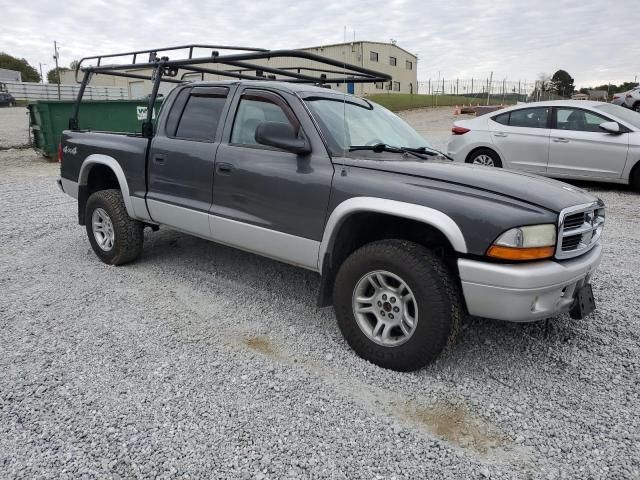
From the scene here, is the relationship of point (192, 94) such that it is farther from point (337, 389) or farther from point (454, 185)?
point (337, 389)

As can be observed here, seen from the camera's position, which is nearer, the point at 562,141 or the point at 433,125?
the point at 562,141

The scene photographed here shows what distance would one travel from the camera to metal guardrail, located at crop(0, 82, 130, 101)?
35.3m

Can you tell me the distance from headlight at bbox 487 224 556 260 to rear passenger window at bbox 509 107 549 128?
665cm

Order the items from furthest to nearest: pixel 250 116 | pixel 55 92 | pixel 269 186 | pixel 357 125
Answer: pixel 55 92 < pixel 250 116 < pixel 357 125 < pixel 269 186

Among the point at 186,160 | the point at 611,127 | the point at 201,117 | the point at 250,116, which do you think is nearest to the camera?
the point at 250,116

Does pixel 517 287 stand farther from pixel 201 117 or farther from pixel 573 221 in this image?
pixel 201 117

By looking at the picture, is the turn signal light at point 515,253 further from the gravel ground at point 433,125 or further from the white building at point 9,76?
the white building at point 9,76

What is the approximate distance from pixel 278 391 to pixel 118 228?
2.80m

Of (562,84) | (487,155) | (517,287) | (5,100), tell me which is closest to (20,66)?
(5,100)

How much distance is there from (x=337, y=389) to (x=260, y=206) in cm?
146

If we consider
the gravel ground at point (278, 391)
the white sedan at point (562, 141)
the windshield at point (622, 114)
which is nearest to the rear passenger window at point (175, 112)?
the gravel ground at point (278, 391)

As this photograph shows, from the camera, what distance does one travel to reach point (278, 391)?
2896 mm

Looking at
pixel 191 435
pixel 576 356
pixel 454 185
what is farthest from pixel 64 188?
pixel 576 356

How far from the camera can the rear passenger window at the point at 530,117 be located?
8.55 m
